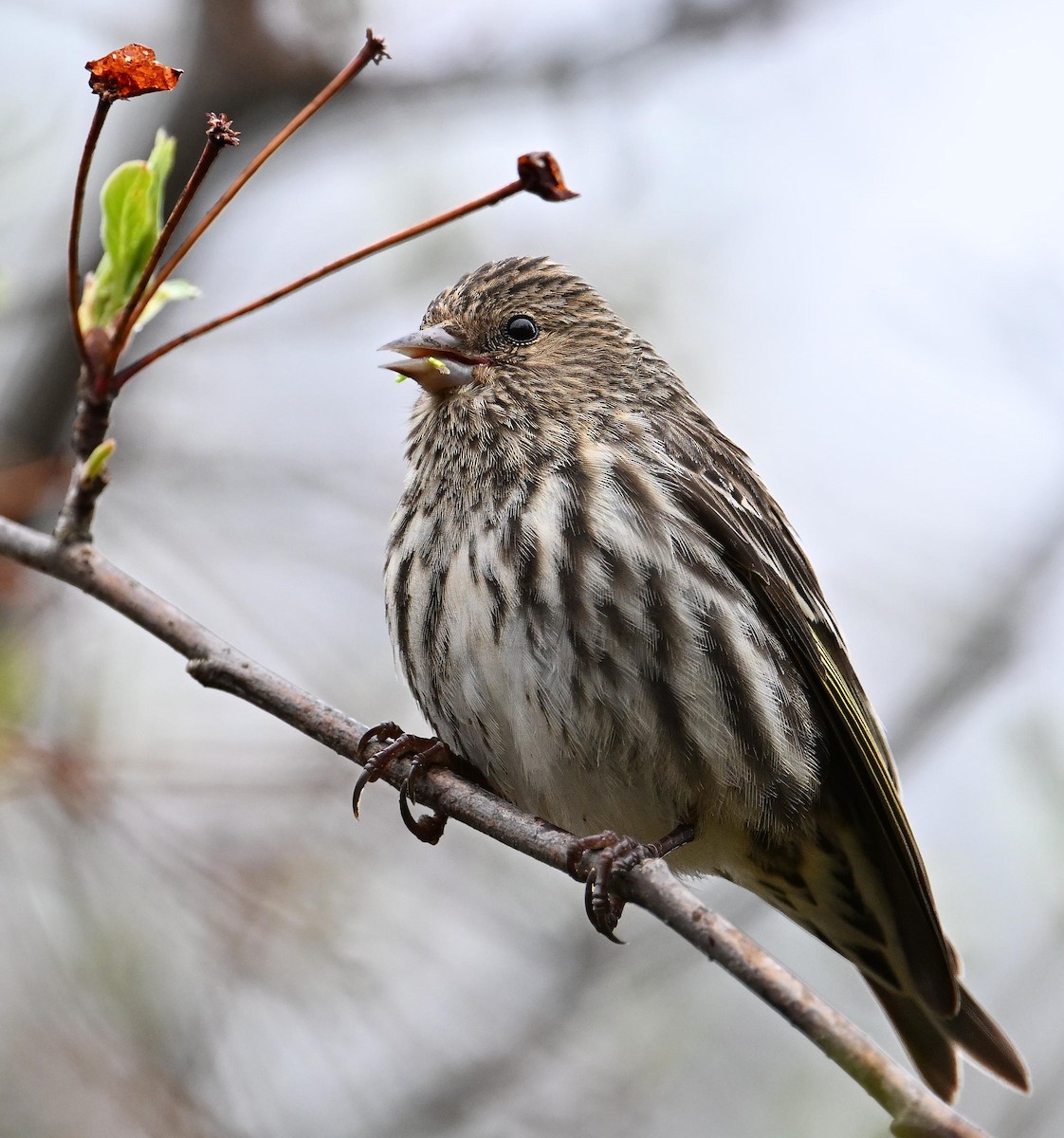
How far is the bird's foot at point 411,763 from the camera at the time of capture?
3852mm

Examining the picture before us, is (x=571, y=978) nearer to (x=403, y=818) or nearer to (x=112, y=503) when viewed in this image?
(x=403, y=818)

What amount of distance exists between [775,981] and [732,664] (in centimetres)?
188

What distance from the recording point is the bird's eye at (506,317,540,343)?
490cm

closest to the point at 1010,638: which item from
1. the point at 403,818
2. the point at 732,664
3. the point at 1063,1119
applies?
the point at 1063,1119

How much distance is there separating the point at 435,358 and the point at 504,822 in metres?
1.88

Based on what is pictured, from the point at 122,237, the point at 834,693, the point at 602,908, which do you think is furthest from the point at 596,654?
the point at 122,237

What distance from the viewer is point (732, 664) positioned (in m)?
4.23

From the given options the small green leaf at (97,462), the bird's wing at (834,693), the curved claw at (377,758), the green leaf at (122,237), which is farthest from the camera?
the bird's wing at (834,693)

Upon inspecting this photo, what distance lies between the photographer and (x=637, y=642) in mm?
4059

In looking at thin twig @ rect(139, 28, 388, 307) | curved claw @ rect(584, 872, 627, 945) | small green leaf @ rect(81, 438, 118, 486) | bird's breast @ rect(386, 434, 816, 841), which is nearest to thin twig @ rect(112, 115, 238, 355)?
thin twig @ rect(139, 28, 388, 307)

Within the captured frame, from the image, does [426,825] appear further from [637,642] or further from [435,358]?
[435,358]

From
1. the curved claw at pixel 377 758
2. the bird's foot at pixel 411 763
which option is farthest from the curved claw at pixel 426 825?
the curved claw at pixel 377 758

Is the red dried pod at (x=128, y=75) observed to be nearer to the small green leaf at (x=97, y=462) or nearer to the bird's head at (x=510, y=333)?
the small green leaf at (x=97, y=462)

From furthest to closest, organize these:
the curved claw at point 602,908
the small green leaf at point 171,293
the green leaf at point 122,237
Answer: the curved claw at point 602,908 < the small green leaf at point 171,293 < the green leaf at point 122,237
